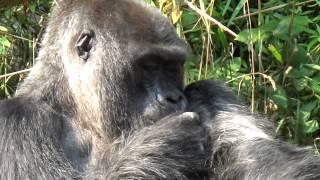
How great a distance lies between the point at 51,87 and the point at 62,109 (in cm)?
11

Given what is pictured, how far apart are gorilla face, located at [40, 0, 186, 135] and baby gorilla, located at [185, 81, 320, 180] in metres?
0.19

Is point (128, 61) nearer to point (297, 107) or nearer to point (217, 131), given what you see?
point (217, 131)

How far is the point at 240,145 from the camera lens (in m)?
4.00

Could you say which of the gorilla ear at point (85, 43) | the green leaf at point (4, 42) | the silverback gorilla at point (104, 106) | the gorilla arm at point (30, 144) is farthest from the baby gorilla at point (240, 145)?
the green leaf at point (4, 42)

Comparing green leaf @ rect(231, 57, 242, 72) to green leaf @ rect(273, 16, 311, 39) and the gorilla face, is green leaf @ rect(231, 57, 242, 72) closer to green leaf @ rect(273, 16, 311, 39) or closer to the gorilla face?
green leaf @ rect(273, 16, 311, 39)

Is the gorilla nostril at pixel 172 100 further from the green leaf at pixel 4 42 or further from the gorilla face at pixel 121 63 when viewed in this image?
the green leaf at pixel 4 42

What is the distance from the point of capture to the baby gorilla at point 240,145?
384cm

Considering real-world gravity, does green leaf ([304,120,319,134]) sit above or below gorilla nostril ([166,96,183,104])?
below

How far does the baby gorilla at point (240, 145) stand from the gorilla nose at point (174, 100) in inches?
6.0

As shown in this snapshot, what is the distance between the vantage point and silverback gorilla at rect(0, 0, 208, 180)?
3770 mm

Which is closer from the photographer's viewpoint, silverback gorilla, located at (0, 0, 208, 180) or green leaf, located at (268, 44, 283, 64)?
silverback gorilla, located at (0, 0, 208, 180)

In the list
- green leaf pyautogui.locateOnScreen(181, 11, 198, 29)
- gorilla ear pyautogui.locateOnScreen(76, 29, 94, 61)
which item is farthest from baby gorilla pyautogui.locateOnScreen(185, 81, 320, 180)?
green leaf pyautogui.locateOnScreen(181, 11, 198, 29)

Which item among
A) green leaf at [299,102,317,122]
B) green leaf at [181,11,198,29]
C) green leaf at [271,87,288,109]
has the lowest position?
green leaf at [299,102,317,122]

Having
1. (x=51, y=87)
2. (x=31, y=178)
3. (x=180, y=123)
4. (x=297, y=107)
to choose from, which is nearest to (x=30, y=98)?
(x=51, y=87)
